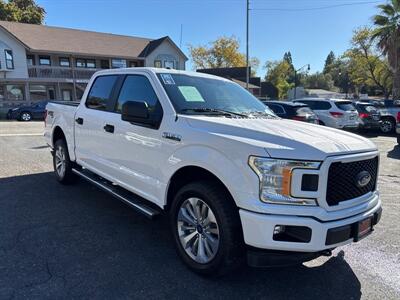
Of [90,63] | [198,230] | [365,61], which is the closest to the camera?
[198,230]

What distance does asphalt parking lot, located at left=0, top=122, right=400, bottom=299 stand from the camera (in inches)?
121

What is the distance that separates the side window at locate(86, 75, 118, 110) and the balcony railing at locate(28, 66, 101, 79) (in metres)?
30.9

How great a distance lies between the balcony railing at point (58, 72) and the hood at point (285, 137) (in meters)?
33.5

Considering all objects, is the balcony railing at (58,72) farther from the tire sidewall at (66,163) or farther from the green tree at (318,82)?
the green tree at (318,82)

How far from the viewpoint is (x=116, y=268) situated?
3441 mm

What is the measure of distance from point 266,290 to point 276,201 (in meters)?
0.95

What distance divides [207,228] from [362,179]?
1430mm

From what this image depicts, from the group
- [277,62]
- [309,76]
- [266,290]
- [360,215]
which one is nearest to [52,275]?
[266,290]

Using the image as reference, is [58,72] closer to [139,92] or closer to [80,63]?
[80,63]

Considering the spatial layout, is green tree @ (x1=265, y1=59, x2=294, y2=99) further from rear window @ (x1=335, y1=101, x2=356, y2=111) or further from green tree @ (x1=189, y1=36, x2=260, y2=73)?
rear window @ (x1=335, y1=101, x2=356, y2=111)

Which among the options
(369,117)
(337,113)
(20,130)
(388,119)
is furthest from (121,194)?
(388,119)

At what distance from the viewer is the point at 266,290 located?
3148 millimetres

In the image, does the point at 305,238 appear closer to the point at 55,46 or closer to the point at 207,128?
the point at 207,128

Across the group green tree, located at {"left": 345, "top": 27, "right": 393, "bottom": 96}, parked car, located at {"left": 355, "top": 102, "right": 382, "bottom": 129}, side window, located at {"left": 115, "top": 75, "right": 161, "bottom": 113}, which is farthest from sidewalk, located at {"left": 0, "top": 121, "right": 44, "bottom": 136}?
green tree, located at {"left": 345, "top": 27, "right": 393, "bottom": 96}
